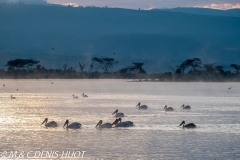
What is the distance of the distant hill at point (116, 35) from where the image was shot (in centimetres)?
13450

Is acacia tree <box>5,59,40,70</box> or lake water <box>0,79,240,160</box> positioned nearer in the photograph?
lake water <box>0,79,240,160</box>

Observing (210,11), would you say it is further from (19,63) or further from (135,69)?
(19,63)

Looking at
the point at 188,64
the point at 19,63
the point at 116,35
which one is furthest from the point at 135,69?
the point at 116,35

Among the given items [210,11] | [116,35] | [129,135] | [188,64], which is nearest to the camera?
[129,135]

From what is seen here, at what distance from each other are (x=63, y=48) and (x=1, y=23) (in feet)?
66.0

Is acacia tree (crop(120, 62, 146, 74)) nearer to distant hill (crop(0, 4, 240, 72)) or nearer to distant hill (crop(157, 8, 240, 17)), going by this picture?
distant hill (crop(0, 4, 240, 72))

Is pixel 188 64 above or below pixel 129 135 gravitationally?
above

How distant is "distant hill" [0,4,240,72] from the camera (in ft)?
441

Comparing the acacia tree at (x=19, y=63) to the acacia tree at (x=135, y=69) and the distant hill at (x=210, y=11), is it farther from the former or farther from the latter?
the distant hill at (x=210, y=11)

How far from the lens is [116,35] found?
146 meters

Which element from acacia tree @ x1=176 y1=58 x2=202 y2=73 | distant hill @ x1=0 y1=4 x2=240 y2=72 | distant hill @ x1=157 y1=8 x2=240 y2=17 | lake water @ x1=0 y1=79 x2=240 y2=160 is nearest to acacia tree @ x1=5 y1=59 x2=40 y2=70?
acacia tree @ x1=176 y1=58 x2=202 y2=73

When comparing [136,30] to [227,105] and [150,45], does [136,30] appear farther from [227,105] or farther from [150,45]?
[227,105]

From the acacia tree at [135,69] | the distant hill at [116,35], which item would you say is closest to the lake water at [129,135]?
the acacia tree at [135,69]

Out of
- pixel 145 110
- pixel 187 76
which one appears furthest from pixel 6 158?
pixel 187 76
